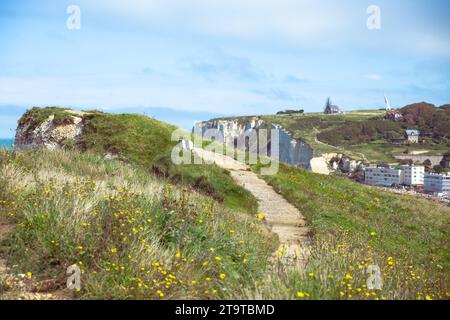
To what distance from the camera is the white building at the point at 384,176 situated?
136000mm

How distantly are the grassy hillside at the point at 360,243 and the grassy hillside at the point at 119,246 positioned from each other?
93cm

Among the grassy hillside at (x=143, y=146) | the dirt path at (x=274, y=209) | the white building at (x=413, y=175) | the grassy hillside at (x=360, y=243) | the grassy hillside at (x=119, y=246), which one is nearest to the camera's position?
the grassy hillside at (x=360, y=243)

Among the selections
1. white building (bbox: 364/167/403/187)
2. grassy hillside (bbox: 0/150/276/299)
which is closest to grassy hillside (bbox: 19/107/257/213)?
grassy hillside (bbox: 0/150/276/299)

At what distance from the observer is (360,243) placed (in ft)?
33.7

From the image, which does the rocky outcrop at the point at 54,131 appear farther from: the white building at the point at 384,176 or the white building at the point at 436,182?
the white building at the point at 436,182

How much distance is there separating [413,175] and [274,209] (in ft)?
449

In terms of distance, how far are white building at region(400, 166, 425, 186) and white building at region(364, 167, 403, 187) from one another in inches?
55.0

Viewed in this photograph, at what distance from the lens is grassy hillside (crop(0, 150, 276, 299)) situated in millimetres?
6305

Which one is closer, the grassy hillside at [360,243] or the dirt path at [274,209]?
the grassy hillside at [360,243]

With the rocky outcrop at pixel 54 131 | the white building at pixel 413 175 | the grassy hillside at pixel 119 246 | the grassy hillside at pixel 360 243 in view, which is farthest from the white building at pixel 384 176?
the grassy hillside at pixel 119 246

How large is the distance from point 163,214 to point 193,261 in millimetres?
1768
